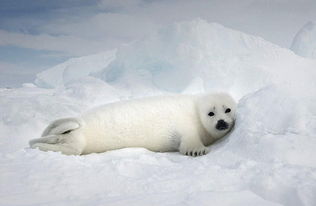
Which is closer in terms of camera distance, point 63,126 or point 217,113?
point 63,126

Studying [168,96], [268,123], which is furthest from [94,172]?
[168,96]

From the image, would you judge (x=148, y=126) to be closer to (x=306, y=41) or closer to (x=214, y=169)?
(x=214, y=169)

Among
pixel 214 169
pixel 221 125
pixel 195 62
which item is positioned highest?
pixel 195 62

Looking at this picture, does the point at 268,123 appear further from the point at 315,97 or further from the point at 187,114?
the point at 187,114

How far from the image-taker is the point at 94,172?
235 cm

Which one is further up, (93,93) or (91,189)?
(93,93)

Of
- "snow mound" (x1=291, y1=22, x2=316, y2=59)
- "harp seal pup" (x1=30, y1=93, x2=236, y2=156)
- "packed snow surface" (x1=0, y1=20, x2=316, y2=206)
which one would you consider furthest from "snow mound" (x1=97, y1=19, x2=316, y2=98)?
"packed snow surface" (x1=0, y1=20, x2=316, y2=206)

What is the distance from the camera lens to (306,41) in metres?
21.5

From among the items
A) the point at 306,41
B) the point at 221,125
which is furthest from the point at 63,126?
the point at 306,41

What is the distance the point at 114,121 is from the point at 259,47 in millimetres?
15464

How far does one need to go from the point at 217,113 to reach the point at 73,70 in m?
21.5

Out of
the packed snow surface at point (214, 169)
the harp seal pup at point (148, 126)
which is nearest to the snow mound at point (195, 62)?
the harp seal pup at point (148, 126)

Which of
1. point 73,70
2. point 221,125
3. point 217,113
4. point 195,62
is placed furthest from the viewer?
point 73,70

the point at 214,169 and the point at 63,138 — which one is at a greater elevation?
the point at 63,138
